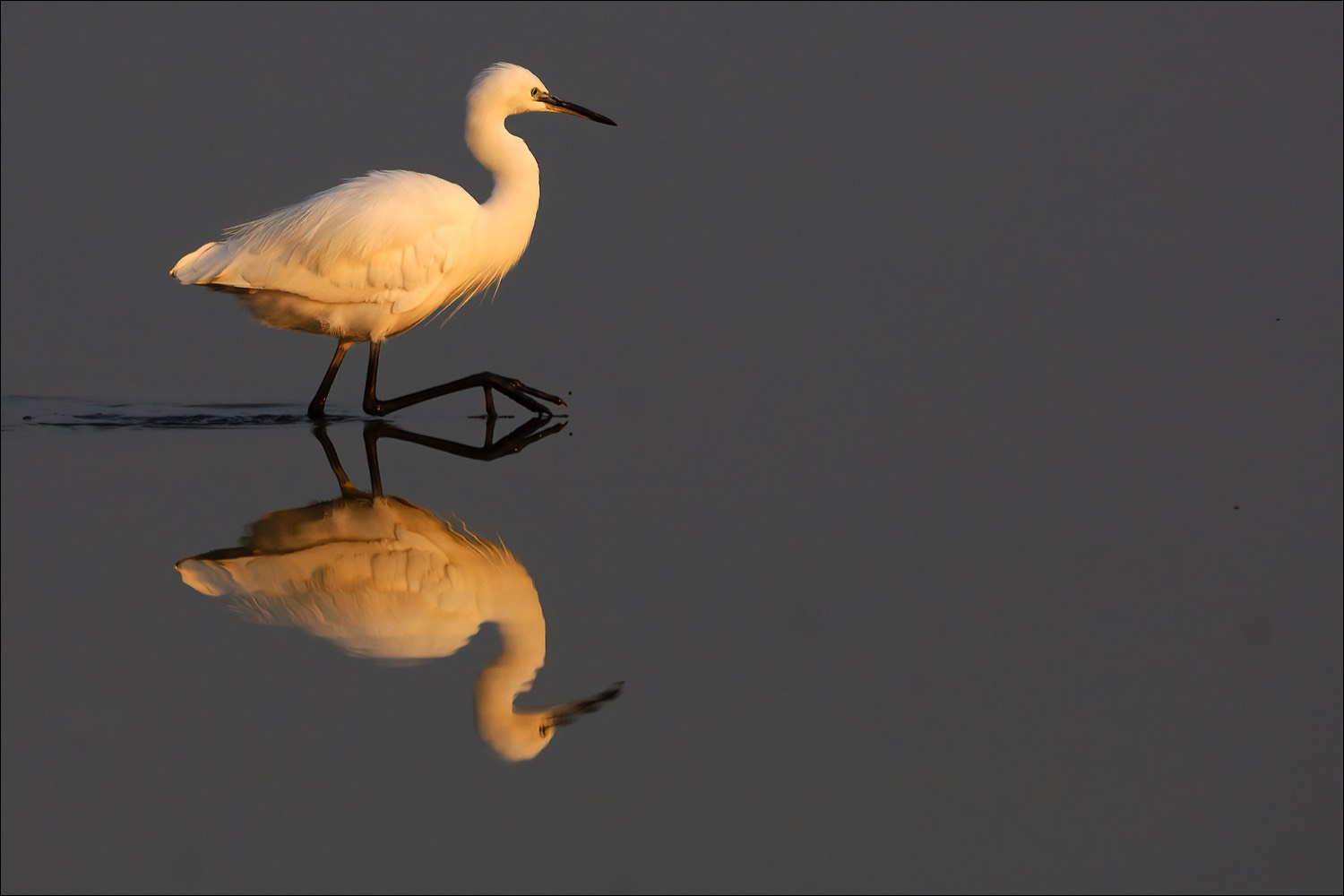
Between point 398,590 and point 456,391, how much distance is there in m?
3.13

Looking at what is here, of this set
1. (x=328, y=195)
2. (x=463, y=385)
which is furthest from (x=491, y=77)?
(x=463, y=385)

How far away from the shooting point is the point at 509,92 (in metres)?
9.80

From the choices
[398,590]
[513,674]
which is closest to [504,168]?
[398,590]

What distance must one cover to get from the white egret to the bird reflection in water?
179 centimetres

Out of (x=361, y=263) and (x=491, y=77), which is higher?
(x=491, y=77)

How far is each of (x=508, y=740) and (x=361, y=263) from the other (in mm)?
4522

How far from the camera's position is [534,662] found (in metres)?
6.03

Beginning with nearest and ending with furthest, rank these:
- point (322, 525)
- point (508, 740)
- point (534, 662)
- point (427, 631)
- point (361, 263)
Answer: point (508, 740) → point (534, 662) → point (427, 631) → point (322, 525) → point (361, 263)

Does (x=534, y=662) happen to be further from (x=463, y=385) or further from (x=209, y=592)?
(x=463, y=385)

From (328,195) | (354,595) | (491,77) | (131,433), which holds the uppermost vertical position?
(491,77)

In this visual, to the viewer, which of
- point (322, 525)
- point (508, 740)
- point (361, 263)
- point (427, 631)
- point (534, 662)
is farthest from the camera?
point (361, 263)

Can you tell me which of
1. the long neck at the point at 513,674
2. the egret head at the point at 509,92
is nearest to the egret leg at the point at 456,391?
the egret head at the point at 509,92

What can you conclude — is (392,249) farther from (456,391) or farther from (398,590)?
(398,590)

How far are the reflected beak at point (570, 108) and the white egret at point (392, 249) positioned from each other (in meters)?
0.01
